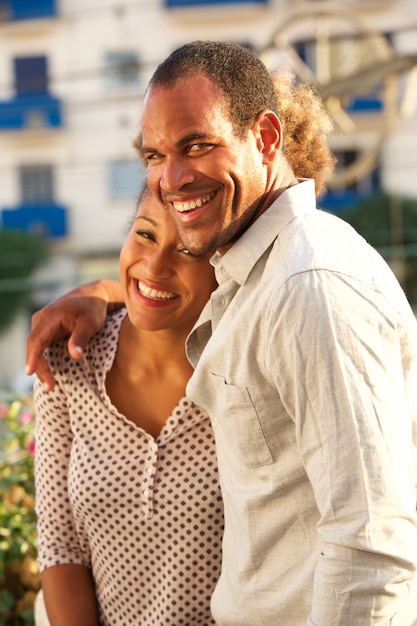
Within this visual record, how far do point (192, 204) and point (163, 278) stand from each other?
0.41 metres

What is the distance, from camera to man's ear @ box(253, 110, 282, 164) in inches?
58.4

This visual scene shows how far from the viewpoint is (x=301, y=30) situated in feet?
68.9

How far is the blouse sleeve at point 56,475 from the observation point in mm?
2014

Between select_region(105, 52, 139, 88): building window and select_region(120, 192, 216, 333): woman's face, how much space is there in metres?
19.6

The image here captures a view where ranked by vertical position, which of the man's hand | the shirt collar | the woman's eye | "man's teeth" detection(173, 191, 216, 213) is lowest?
the man's hand

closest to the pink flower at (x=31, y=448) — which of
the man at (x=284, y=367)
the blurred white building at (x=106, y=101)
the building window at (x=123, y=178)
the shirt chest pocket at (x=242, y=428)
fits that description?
the man at (x=284, y=367)

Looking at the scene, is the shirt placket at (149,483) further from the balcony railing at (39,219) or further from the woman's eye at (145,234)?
the balcony railing at (39,219)

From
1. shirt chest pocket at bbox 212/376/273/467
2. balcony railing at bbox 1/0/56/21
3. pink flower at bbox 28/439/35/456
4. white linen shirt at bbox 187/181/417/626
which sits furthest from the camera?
balcony railing at bbox 1/0/56/21

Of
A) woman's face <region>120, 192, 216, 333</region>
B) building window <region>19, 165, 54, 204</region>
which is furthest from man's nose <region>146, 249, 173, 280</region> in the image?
building window <region>19, 165, 54, 204</region>

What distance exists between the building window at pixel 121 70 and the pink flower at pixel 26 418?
18443mm

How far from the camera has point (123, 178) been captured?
20.9 m

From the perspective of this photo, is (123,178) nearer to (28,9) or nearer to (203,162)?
(28,9)

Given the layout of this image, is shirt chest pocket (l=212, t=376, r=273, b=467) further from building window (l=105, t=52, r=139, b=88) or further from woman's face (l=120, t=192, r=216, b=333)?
building window (l=105, t=52, r=139, b=88)

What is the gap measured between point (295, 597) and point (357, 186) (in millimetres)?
20340
